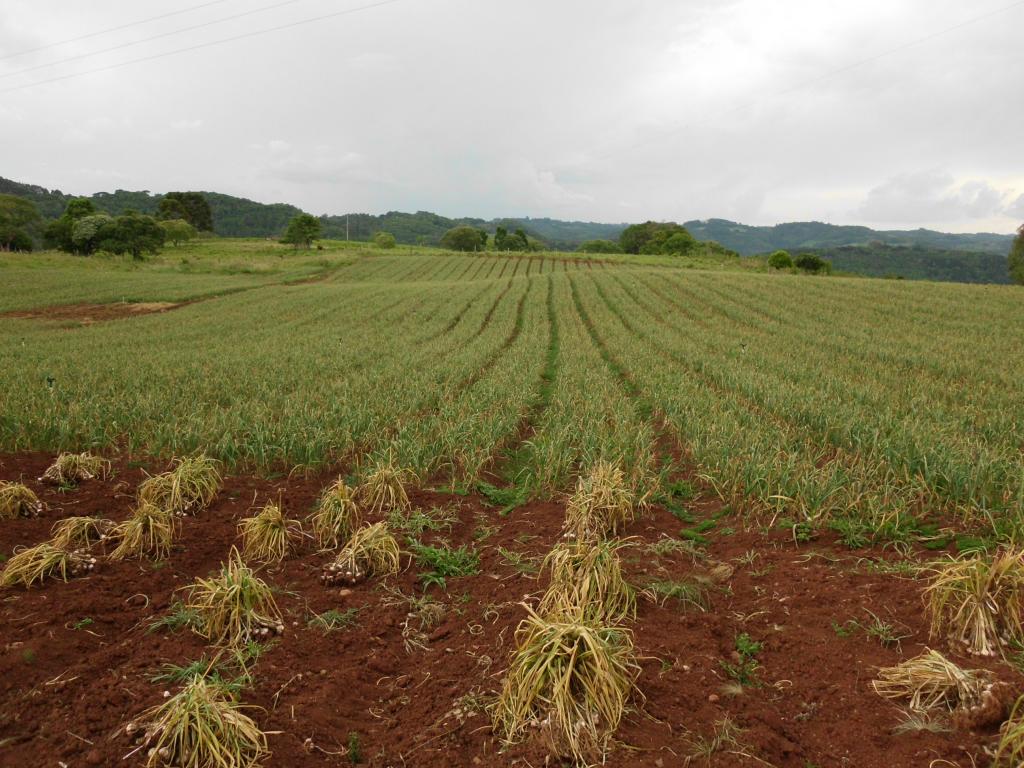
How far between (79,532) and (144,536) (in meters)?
0.58

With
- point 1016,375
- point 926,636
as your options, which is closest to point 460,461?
point 926,636

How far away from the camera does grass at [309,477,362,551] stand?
465 centimetres

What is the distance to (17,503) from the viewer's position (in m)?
4.75

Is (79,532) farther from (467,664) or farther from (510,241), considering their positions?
(510,241)

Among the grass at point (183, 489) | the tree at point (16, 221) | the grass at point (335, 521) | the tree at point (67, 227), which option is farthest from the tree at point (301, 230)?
the grass at point (335, 521)

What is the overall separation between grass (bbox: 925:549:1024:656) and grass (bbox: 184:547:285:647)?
398cm

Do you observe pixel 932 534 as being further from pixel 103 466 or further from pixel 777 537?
pixel 103 466

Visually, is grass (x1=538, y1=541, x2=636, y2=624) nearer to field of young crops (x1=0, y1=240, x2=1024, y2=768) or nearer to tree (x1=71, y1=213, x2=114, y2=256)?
field of young crops (x1=0, y1=240, x2=1024, y2=768)

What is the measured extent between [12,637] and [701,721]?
3971 mm

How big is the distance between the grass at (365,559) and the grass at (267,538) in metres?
0.49

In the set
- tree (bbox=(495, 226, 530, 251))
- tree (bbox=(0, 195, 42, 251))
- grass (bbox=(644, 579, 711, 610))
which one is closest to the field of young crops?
grass (bbox=(644, 579, 711, 610))

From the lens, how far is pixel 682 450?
23.0 feet

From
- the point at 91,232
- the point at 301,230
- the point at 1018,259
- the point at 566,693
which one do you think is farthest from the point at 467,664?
the point at 1018,259

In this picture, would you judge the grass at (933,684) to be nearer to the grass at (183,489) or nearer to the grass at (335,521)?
the grass at (335,521)
